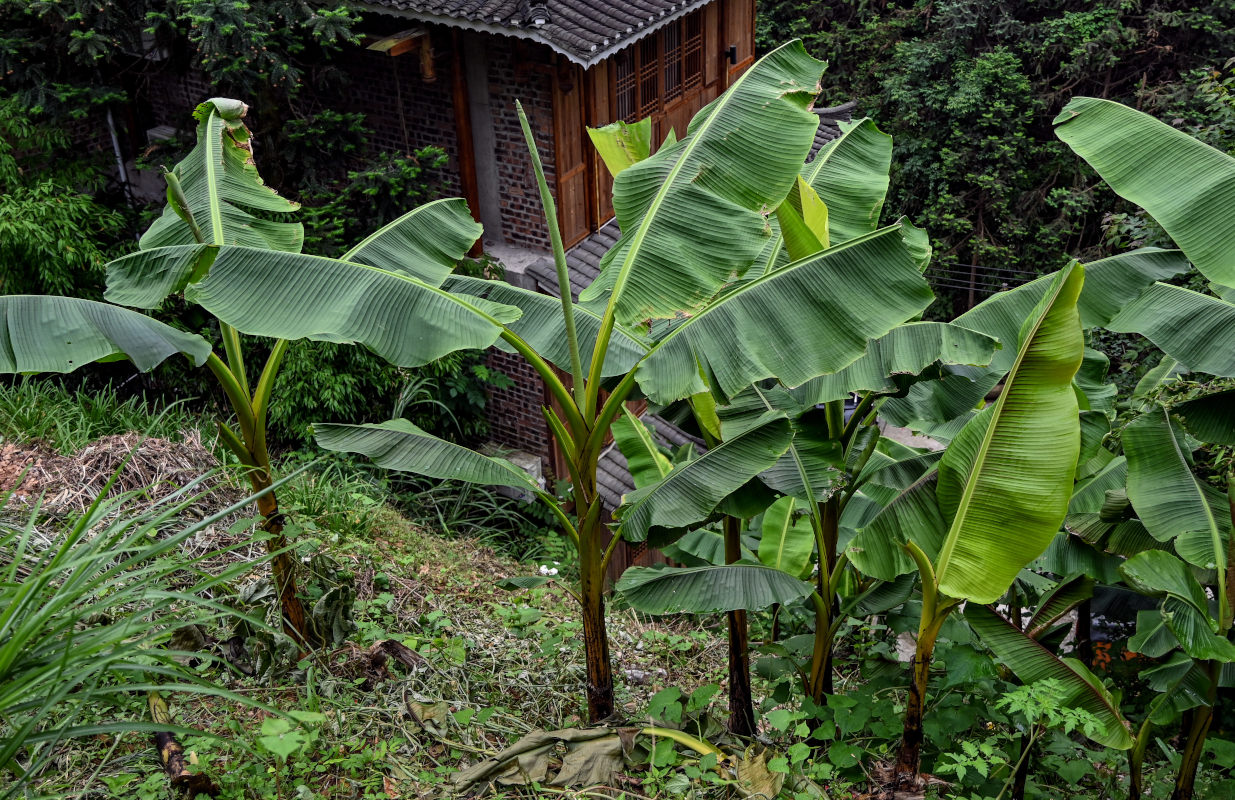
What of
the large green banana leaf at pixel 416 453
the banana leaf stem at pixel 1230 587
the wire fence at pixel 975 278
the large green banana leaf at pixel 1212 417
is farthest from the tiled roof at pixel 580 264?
the wire fence at pixel 975 278

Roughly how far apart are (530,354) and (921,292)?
161 centimetres

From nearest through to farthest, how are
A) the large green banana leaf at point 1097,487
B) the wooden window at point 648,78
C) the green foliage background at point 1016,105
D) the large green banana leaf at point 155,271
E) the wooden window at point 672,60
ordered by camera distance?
the large green banana leaf at point 155,271 < the large green banana leaf at point 1097,487 < the wooden window at point 648,78 < the wooden window at point 672,60 < the green foliage background at point 1016,105

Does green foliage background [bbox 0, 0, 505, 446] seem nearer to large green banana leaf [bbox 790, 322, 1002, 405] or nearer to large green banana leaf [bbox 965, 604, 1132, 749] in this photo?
large green banana leaf [bbox 790, 322, 1002, 405]

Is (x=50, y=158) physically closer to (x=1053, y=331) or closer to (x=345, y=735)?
(x=345, y=735)

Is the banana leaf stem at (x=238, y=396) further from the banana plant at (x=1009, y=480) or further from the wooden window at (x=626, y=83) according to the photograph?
the wooden window at (x=626, y=83)

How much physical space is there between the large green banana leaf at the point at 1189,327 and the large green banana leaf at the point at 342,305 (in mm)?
2961

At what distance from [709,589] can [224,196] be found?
298 cm

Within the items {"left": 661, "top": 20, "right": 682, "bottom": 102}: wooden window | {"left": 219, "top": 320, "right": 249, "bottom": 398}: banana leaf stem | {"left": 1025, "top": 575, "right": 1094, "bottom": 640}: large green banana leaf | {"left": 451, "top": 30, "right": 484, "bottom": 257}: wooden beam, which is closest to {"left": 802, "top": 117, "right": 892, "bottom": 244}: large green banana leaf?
{"left": 1025, "top": 575, "right": 1094, "bottom": 640}: large green banana leaf

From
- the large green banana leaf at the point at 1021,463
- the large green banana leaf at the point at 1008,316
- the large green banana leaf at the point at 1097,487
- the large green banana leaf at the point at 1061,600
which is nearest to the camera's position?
the large green banana leaf at the point at 1021,463

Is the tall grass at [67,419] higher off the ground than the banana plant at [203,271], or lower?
lower

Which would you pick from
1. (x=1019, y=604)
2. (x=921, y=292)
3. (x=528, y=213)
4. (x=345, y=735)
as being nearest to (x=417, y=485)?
(x=528, y=213)

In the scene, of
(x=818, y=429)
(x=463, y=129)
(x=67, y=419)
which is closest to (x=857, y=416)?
(x=818, y=429)

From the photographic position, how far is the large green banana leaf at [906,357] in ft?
13.3

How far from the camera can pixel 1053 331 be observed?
3473mm
